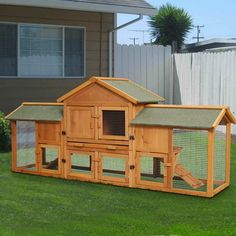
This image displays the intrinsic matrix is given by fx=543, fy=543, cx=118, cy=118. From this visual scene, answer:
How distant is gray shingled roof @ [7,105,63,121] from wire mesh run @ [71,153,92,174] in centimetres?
69

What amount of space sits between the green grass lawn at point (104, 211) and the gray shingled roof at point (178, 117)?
0.95m

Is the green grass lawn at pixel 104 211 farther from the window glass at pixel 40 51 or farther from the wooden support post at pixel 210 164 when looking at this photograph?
the window glass at pixel 40 51

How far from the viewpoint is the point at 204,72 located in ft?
48.5

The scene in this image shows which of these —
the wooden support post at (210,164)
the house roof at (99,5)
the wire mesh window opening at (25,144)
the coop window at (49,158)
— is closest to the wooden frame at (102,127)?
the coop window at (49,158)

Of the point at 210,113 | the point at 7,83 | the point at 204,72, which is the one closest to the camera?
the point at 210,113

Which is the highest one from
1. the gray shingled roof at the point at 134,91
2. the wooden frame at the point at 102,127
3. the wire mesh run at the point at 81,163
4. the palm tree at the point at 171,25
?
the palm tree at the point at 171,25

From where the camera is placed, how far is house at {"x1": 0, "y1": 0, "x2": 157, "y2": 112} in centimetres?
1239

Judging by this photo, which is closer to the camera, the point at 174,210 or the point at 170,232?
the point at 170,232

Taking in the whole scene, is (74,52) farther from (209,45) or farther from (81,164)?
(209,45)

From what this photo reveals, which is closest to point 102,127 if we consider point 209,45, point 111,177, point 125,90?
point 125,90

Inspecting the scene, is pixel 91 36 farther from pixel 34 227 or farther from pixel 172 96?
pixel 34 227

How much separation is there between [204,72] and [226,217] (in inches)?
355

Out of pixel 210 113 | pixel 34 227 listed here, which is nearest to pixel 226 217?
pixel 210 113

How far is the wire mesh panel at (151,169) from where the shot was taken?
8023 mm
